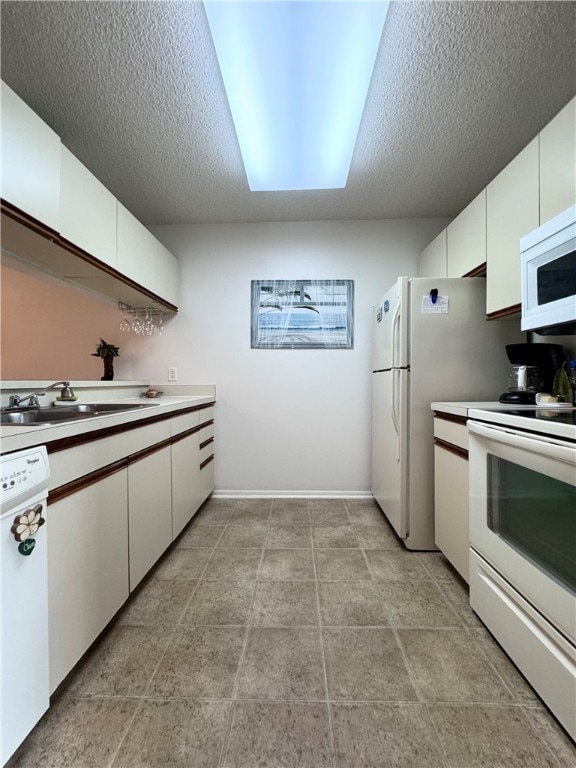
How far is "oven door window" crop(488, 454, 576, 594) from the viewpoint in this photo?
0.95m

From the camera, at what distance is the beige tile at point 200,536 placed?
6.61ft

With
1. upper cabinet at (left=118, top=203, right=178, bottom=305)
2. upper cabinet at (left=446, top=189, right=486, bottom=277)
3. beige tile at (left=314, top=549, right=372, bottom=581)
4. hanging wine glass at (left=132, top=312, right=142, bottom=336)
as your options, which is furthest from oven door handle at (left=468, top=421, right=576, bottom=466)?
hanging wine glass at (left=132, top=312, right=142, bottom=336)

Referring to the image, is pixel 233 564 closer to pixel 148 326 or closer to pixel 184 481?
pixel 184 481

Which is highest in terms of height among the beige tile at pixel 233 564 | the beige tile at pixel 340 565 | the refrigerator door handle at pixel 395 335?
the refrigerator door handle at pixel 395 335

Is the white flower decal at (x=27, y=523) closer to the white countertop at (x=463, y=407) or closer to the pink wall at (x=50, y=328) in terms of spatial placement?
the white countertop at (x=463, y=407)

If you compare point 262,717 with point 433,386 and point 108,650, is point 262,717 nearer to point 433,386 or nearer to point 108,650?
→ point 108,650

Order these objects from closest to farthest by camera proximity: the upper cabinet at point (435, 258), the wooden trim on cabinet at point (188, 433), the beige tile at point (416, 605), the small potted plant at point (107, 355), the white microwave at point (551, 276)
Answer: the white microwave at point (551, 276), the beige tile at point (416, 605), the wooden trim on cabinet at point (188, 433), the upper cabinet at point (435, 258), the small potted plant at point (107, 355)

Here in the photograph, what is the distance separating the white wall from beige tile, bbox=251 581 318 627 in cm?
124

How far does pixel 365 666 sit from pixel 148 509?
111 cm

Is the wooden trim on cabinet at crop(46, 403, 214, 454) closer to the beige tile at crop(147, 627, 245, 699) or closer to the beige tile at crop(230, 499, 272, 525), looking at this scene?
the beige tile at crop(147, 627, 245, 699)

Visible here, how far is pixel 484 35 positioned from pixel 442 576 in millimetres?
2415

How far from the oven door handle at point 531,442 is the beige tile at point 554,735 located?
0.79 m

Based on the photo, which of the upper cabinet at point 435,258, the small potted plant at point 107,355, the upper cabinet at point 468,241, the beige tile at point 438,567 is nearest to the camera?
the beige tile at point 438,567

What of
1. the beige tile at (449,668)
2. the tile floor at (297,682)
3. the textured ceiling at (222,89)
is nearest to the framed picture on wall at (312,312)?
the textured ceiling at (222,89)
